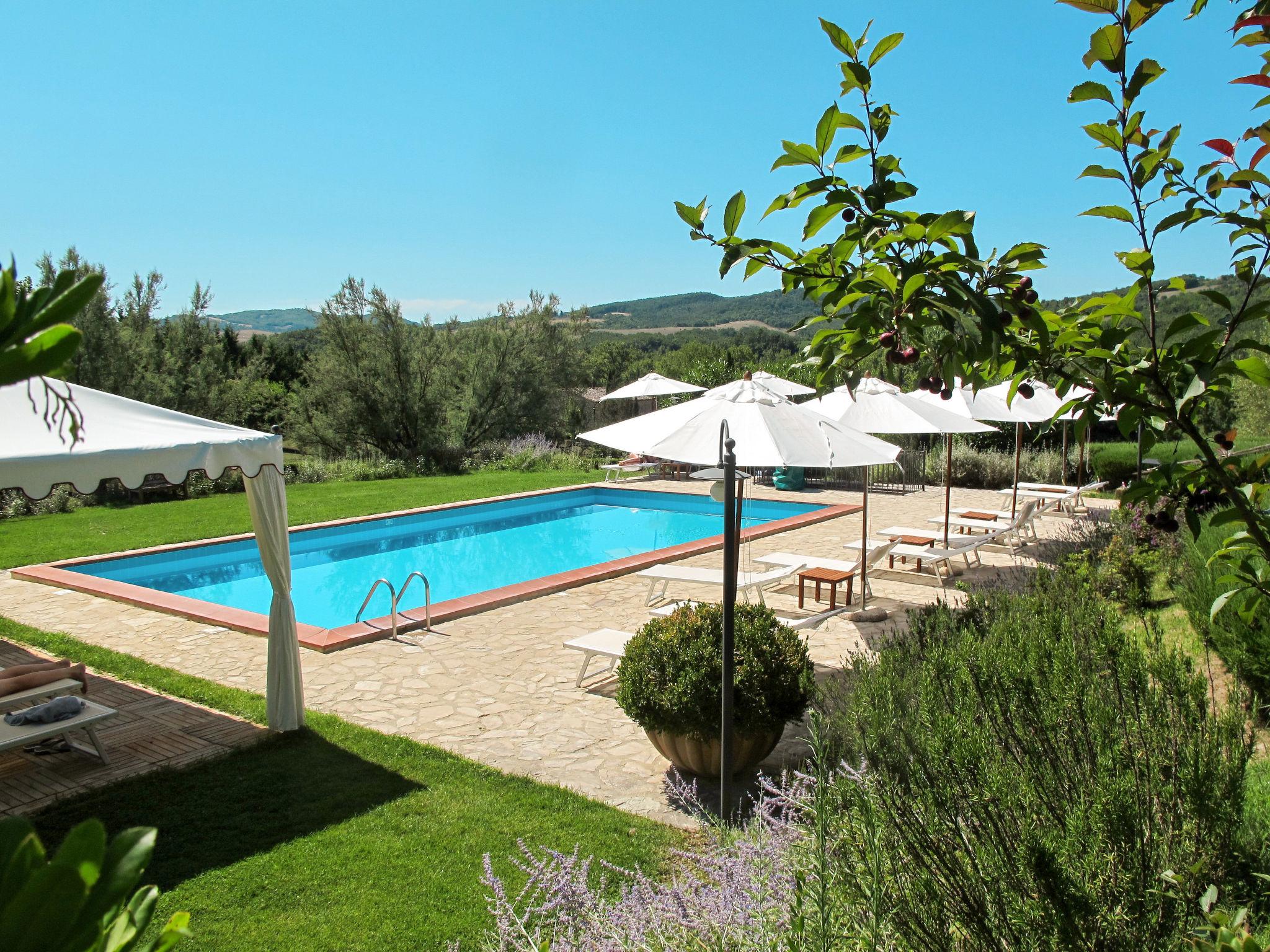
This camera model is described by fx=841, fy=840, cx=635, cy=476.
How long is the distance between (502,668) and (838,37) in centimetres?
621

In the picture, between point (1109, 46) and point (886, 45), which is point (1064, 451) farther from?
point (886, 45)

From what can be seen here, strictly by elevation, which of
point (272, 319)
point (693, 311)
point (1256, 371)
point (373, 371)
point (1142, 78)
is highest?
point (272, 319)

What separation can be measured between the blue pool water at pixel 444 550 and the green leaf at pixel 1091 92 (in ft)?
32.6

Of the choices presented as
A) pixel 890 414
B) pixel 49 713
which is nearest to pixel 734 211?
pixel 49 713

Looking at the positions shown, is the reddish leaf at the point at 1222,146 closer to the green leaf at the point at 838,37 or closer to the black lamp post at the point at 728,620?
the green leaf at the point at 838,37

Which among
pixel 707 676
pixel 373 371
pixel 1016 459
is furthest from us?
pixel 373 371

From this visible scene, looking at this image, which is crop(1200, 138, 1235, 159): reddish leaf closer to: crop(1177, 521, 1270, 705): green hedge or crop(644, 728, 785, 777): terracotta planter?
crop(1177, 521, 1270, 705): green hedge

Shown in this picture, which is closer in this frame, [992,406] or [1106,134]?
[1106,134]

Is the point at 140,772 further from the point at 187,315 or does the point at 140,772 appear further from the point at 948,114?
the point at 187,315

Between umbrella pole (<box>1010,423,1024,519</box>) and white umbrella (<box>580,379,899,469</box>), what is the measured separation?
4900mm

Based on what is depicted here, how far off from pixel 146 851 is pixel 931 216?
1.66m

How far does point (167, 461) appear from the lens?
5445 millimetres

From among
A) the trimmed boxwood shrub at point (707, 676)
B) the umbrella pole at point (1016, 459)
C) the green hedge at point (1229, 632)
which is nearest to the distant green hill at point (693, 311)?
the umbrella pole at point (1016, 459)

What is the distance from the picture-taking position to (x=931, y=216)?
1710mm
